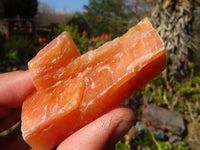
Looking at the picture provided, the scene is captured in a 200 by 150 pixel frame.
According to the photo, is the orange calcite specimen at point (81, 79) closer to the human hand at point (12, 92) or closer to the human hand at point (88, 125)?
the human hand at point (88, 125)

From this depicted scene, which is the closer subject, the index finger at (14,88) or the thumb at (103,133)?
the thumb at (103,133)

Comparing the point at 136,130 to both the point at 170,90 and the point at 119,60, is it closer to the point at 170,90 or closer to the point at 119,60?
the point at 170,90

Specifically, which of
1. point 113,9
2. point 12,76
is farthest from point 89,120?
point 113,9

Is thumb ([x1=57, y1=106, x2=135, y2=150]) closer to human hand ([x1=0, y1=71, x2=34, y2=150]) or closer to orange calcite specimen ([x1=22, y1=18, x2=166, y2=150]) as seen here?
orange calcite specimen ([x1=22, y1=18, x2=166, y2=150])

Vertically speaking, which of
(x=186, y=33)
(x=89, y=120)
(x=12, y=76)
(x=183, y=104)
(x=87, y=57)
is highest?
(x=12, y=76)

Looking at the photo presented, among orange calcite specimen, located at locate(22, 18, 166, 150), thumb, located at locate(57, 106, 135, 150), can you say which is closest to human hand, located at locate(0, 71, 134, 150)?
thumb, located at locate(57, 106, 135, 150)

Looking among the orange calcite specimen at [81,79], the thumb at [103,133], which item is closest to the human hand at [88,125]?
the thumb at [103,133]

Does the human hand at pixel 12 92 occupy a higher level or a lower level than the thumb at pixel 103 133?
higher

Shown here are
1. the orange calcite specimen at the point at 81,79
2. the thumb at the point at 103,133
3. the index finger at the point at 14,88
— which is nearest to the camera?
the thumb at the point at 103,133
